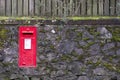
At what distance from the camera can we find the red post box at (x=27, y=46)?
208 inches

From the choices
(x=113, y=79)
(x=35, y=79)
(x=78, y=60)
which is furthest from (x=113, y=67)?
(x=35, y=79)

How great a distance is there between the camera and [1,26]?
5340 mm

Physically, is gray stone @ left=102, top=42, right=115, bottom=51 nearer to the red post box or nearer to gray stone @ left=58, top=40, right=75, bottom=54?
gray stone @ left=58, top=40, right=75, bottom=54

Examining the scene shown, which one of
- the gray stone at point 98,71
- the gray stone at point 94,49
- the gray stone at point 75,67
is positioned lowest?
the gray stone at point 98,71

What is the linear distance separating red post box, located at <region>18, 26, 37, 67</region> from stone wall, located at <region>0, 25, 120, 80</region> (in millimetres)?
78

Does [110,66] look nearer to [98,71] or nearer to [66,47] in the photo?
[98,71]

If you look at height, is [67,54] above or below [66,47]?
below

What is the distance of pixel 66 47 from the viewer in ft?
17.4

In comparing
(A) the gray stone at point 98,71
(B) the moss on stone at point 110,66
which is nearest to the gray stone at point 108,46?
(B) the moss on stone at point 110,66

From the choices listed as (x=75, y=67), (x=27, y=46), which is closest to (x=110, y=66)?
(x=75, y=67)

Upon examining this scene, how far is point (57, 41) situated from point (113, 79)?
125 centimetres

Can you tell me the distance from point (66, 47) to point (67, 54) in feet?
0.43

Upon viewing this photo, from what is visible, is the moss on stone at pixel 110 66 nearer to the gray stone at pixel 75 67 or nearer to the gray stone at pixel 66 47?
the gray stone at pixel 75 67

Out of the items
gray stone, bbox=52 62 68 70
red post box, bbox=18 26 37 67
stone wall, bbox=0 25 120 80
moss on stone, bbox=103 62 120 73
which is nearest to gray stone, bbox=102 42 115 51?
stone wall, bbox=0 25 120 80
